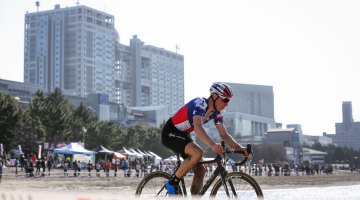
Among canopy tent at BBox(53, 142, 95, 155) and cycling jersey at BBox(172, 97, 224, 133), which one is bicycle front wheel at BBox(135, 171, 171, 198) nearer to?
cycling jersey at BBox(172, 97, 224, 133)

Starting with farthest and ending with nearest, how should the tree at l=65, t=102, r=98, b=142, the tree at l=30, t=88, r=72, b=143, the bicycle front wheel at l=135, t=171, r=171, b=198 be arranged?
1. the tree at l=65, t=102, r=98, b=142
2. the tree at l=30, t=88, r=72, b=143
3. the bicycle front wheel at l=135, t=171, r=171, b=198

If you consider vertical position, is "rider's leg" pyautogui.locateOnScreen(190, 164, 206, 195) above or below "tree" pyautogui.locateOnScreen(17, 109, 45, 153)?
below

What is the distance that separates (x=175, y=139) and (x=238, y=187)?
102cm

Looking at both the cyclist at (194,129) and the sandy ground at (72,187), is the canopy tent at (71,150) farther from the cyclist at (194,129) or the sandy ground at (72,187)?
the cyclist at (194,129)

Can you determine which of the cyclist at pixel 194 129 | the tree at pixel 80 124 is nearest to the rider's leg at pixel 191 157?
the cyclist at pixel 194 129

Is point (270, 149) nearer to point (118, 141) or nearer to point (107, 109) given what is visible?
point (107, 109)

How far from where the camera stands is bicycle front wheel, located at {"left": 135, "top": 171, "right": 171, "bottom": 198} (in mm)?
7574

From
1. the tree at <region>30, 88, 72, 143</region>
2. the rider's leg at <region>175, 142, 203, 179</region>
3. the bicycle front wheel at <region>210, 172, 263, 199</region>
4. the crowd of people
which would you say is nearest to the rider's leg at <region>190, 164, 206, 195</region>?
the rider's leg at <region>175, 142, 203, 179</region>

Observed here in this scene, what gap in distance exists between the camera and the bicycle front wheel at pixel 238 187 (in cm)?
688

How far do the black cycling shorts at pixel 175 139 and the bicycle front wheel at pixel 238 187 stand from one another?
628 millimetres

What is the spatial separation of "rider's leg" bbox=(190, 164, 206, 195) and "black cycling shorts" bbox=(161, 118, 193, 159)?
0.23m

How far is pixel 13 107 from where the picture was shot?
69312 millimetres

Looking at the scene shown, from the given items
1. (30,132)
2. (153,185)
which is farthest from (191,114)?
(30,132)

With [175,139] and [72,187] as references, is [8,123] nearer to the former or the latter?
[72,187]
